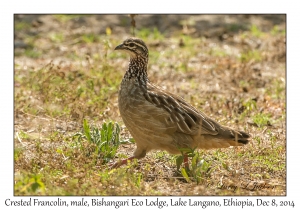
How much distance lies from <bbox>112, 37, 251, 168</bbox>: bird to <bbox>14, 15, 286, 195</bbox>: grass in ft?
0.78

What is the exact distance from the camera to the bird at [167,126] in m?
7.70

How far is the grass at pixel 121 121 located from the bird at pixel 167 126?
0.24 meters

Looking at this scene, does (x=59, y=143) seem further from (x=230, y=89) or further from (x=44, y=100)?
(x=230, y=89)

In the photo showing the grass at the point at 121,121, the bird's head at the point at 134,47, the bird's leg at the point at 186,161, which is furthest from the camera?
the bird's head at the point at 134,47

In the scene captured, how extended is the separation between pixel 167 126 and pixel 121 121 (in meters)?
2.24

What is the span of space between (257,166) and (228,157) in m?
0.44

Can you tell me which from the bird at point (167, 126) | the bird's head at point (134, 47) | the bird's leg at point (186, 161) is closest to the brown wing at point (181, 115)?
the bird at point (167, 126)

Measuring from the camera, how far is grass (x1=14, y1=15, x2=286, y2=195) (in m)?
7.32

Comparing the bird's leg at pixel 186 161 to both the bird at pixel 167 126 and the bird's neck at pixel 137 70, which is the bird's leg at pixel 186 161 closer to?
the bird at pixel 167 126

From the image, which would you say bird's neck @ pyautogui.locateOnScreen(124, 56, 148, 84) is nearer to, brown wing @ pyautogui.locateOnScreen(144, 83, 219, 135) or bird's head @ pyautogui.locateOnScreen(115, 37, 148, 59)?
bird's head @ pyautogui.locateOnScreen(115, 37, 148, 59)

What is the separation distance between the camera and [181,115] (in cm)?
775

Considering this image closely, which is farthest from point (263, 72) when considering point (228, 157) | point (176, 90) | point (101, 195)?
point (101, 195)

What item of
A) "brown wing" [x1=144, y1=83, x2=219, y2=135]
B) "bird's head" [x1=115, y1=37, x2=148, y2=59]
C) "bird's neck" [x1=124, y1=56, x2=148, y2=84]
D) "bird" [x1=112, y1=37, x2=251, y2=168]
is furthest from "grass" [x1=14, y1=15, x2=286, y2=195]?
"bird's head" [x1=115, y1=37, x2=148, y2=59]

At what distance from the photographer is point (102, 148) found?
316 inches
